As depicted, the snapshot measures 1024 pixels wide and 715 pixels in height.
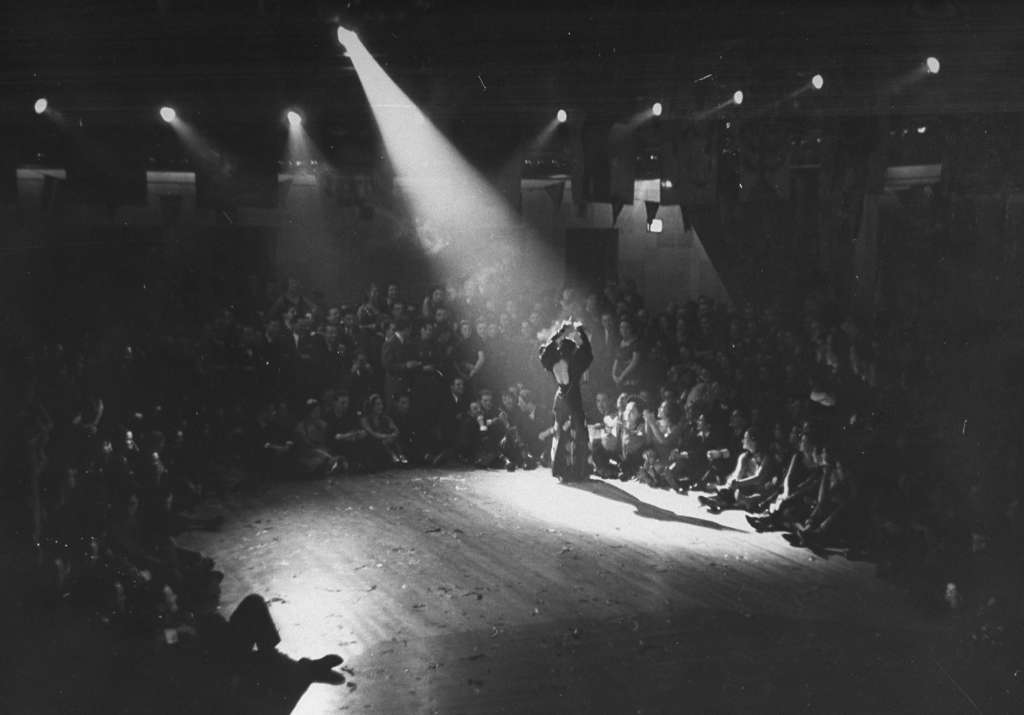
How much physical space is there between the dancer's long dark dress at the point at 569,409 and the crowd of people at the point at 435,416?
196 mm

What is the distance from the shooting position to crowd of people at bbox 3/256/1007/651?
7.47 m

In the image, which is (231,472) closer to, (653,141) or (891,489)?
(653,141)

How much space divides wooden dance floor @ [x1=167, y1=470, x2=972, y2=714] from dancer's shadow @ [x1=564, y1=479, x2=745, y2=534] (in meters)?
0.04

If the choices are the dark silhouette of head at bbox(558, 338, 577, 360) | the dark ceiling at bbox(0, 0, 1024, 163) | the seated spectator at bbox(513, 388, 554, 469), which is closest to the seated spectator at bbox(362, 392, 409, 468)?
the seated spectator at bbox(513, 388, 554, 469)

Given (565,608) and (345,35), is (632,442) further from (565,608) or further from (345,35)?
(345,35)

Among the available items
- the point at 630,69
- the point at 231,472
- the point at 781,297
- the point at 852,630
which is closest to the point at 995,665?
the point at 852,630

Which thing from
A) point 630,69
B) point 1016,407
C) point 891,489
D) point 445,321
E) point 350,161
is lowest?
point 891,489

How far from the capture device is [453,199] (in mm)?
17859

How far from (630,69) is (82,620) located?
8299 millimetres

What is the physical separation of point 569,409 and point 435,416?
232cm

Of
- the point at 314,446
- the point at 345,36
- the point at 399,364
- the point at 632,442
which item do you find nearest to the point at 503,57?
the point at 345,36

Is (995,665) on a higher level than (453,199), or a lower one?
lower

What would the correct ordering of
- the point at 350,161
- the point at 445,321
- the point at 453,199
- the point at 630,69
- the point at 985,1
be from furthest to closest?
the point at 453,199, the point at 445,321, the point at 350,161, the point at 630,69, the point at 985,1

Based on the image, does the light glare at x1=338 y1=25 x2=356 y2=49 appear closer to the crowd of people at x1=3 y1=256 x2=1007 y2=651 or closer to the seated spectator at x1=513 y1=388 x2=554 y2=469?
the crowd of people at x1=3 y1=256 x2=1007 y2=651
